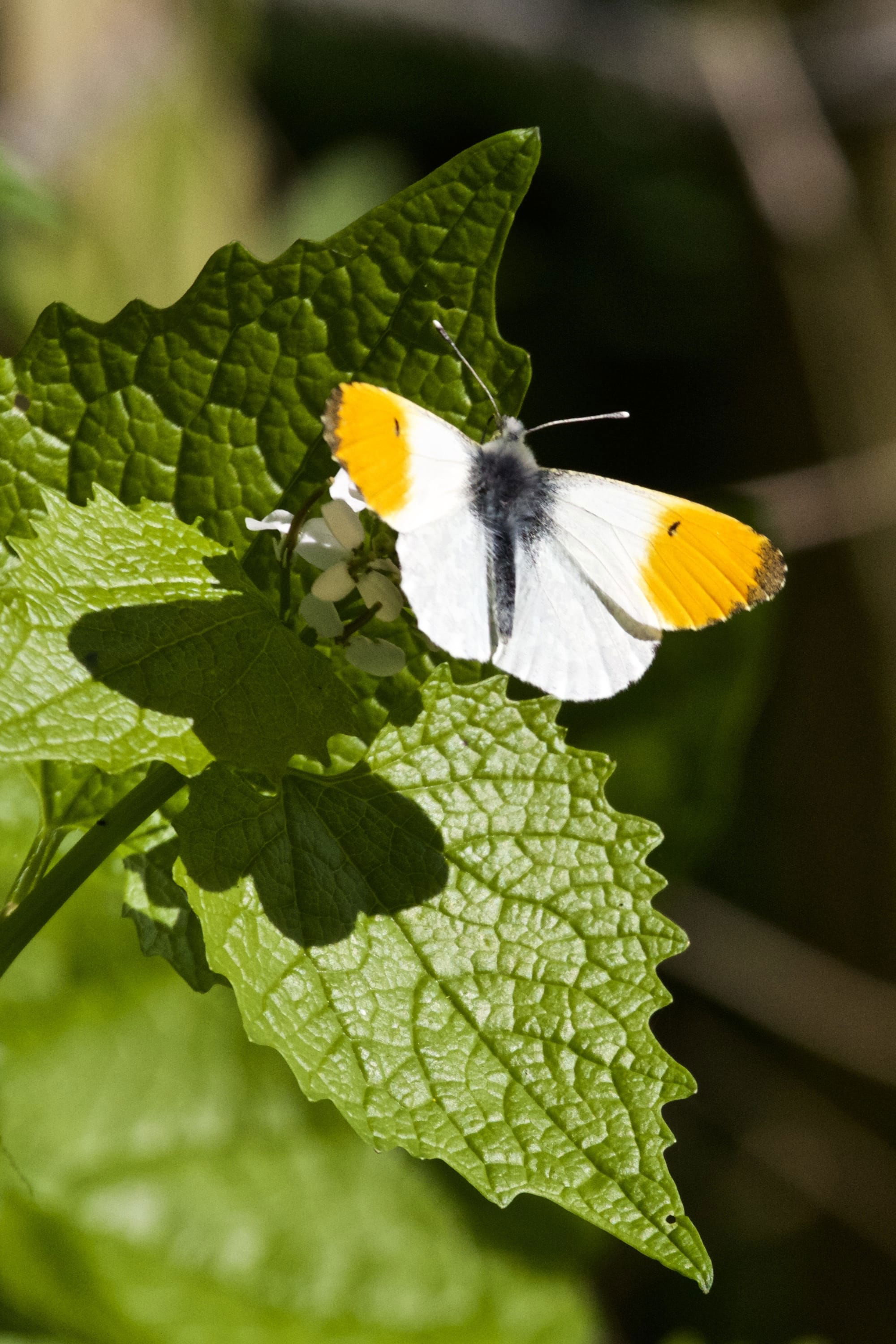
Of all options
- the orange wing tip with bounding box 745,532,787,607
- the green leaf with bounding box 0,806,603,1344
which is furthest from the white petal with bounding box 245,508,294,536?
the green leaf with bounding box 0,806,603,1344

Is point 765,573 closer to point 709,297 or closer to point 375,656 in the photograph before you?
point 375,656

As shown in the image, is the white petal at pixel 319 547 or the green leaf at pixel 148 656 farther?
the white petal at pixel 319 547

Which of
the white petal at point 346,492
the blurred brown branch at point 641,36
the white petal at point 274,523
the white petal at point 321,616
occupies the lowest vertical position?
the white petal at point 321,616

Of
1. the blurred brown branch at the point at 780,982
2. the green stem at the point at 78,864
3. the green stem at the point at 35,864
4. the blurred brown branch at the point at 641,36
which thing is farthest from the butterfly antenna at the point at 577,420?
the blurred brown branch at the point at 641,36

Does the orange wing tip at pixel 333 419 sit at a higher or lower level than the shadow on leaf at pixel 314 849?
higher

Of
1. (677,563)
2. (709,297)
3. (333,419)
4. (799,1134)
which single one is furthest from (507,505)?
(709,297)

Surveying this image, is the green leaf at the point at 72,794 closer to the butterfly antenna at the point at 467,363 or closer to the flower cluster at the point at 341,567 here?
the flower cluster at the point at 341,567
